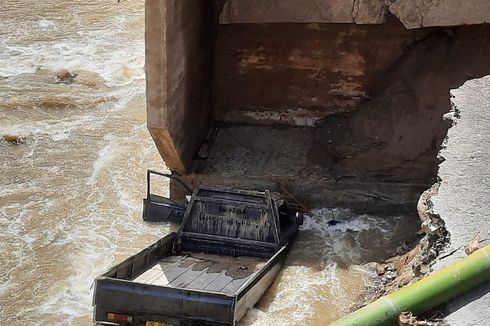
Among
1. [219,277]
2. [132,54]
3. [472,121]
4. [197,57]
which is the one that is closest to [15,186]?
[197,57]

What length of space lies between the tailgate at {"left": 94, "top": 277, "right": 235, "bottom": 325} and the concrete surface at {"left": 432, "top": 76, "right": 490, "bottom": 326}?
2.60 metres

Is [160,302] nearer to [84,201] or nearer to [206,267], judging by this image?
[206,267]

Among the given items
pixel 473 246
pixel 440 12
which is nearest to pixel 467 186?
pixel 473 246

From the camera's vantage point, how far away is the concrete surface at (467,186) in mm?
6614

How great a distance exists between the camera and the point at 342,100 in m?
14.0

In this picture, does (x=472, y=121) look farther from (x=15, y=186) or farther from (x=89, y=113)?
(x=89, y=113)

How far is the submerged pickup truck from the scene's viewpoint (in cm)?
894

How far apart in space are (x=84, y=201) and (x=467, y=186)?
23.2ft

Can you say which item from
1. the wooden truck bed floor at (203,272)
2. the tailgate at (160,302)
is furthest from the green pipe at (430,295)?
the wooden truck bed floor at (203,272)

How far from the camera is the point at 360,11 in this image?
12.9 m

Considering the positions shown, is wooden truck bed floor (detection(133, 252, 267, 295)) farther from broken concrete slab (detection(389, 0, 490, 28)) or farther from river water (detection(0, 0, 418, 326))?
broken concrete slab (detection(389, 0, 490, 28))

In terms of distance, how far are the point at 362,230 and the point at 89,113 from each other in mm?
6725

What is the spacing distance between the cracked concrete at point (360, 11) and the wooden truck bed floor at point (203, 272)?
173 inches

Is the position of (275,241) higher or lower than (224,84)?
lower
